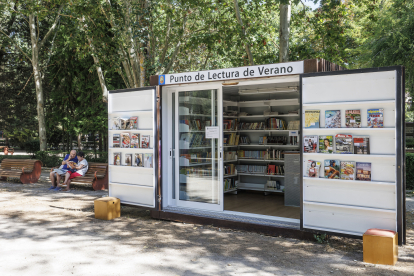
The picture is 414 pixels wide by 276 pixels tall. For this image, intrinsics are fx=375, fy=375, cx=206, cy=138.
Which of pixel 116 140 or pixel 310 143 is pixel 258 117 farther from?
pixel 310 143

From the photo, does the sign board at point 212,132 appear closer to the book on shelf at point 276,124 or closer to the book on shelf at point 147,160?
the book on shelf at point 147,160

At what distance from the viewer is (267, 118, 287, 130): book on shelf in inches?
359

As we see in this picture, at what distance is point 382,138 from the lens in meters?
4.80

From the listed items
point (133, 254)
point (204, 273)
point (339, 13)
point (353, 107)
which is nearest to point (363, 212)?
point (353, 107)

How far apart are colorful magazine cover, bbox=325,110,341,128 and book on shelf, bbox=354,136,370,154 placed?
1.01 ft

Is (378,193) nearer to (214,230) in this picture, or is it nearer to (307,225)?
(307,225)

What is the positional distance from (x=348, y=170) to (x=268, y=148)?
14.6ft

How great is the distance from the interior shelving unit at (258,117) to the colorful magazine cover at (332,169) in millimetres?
3745

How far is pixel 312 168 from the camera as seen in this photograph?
17.3 ft

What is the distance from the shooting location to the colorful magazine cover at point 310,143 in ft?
17.2

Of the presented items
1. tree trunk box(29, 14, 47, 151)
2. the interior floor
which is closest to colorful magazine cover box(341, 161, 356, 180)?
the interior floor

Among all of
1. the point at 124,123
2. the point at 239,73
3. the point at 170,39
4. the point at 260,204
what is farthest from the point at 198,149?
the point at 170,39

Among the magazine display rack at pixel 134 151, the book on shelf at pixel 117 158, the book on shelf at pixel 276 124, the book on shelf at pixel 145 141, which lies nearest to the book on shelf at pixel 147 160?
the magazine display rack at pixel 134 151

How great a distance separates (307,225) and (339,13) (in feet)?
25.7
